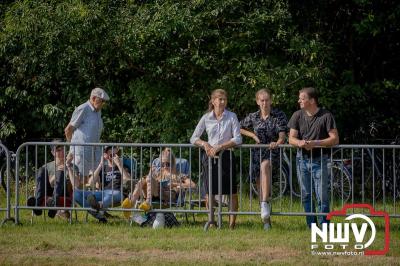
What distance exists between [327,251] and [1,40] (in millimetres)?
9002

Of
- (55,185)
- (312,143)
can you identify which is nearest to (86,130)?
(55,185)

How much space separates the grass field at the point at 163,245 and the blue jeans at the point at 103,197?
0.86 feet

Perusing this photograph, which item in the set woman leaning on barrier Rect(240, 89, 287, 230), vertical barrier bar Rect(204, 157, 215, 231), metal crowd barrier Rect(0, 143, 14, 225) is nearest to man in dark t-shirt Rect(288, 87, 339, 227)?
woman leaning on barrier Rect(240, 89, 287, 230)

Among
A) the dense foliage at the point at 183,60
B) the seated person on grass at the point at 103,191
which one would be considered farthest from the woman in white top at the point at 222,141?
the dense foliage at the point at 183,60

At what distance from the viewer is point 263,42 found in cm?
1770

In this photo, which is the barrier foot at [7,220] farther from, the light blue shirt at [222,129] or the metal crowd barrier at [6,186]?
the light blue shirt at [222,129]

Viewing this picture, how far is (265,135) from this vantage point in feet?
43.7

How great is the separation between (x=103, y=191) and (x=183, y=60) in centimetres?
499

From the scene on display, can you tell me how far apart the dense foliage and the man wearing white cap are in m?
2.78

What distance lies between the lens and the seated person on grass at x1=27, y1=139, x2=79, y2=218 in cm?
1345

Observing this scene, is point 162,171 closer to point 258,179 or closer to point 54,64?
point 258,179

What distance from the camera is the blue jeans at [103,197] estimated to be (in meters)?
13.3

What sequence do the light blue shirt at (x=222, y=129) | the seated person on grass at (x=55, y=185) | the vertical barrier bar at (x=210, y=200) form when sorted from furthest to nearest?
the seated person on grass at (x=55, y=185) → the light blue shirt at (x=222, y=129) → the vertical barrier bar at (x=210, y=200)

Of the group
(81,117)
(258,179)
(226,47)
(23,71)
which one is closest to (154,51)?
(226,47)
